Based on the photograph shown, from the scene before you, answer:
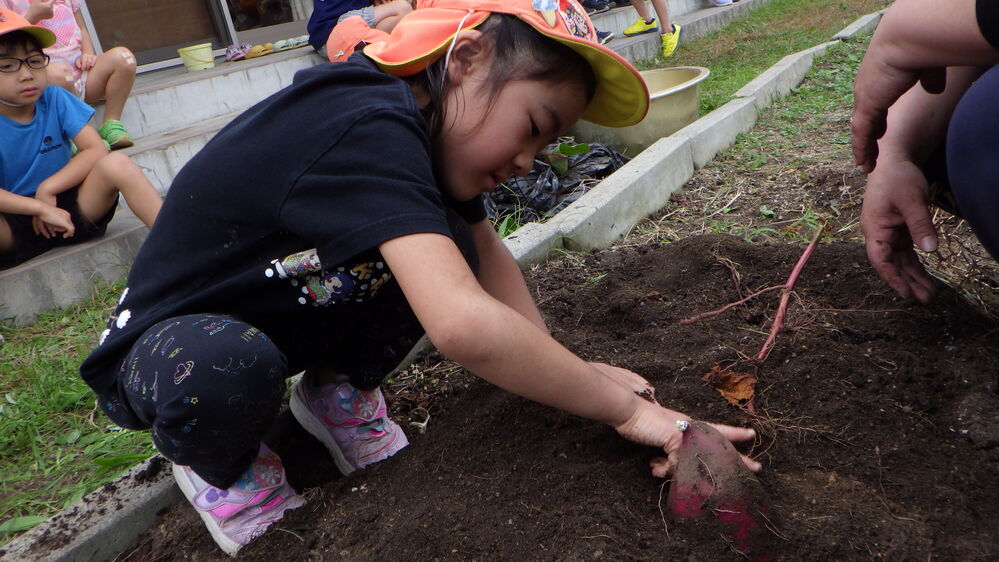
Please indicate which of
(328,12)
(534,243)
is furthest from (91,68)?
(534,243)

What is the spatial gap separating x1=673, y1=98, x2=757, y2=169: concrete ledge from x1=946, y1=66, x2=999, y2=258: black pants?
2361 mm

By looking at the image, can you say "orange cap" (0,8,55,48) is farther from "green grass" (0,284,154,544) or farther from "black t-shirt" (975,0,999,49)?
"black t-shirt" (975,0,999,49)

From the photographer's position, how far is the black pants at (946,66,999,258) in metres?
1.34

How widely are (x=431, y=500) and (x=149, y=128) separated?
13.3 feet

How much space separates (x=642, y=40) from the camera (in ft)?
26.3

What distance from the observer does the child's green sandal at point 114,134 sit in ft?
13.6

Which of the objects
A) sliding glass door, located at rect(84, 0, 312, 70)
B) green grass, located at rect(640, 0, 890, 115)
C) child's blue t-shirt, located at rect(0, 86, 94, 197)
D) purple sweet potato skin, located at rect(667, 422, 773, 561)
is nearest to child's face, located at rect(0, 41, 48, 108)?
child's blue t-shirt, located at rect(0, 86, 94, 197)

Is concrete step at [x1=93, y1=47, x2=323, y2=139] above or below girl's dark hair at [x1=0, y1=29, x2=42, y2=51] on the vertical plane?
below

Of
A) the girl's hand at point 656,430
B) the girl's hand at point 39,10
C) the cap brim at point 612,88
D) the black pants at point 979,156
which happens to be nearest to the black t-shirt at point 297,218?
the cap brim at point 612,88

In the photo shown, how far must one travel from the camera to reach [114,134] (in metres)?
4.16

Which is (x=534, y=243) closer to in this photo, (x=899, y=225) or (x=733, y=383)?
(x=733, y=383)

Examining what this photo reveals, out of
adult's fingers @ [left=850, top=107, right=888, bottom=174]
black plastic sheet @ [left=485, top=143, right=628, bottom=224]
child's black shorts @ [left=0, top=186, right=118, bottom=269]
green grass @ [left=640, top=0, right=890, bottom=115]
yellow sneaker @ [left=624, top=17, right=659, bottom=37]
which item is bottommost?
→ green grass @ [left=640, top=0, right=890, bottom=115]

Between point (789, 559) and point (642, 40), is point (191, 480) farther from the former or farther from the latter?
point (642, 40)

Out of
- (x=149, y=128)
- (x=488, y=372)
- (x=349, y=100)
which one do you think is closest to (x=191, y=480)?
(x=488, y=372)
